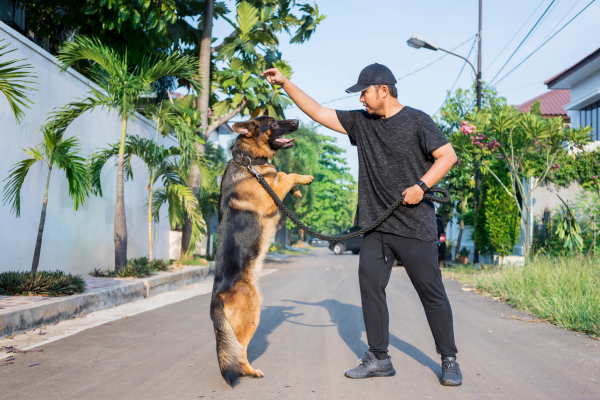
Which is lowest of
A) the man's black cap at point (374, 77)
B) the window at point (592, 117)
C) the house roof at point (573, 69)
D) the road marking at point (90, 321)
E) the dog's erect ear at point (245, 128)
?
the road marking at point (90, 321)

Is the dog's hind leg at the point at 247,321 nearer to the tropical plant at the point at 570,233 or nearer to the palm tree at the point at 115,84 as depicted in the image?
the palm tree at the point at 115,84

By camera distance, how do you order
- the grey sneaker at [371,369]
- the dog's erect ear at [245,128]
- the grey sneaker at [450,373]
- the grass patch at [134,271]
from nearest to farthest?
the grey sneaker at [450,373], the grey sneaker at [371,369], the dog's erect ear at [245,128], the grass patch at [134,271]

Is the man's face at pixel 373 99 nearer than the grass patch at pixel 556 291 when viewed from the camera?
Yes

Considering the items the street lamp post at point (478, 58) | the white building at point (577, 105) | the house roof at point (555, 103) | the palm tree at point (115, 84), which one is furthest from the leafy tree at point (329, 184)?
the palm tree at point (115, 84)

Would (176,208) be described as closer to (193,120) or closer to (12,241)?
(193,120)

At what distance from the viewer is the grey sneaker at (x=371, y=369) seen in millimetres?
3584

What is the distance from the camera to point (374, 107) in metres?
3.65

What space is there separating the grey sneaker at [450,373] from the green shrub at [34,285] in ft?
16.8

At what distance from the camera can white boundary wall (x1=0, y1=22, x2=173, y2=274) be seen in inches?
303

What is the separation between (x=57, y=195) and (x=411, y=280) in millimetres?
8093

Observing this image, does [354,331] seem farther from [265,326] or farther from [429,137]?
[429,137]

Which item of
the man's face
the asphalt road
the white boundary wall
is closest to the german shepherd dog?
the asphalt road

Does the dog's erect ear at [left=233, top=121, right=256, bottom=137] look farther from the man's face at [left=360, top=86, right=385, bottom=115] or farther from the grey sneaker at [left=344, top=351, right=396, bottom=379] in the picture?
the grey sneaker at [left=344, top=351, right=396, bottom=379]

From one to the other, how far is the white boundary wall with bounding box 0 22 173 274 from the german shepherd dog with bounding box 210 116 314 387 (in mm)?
5423
